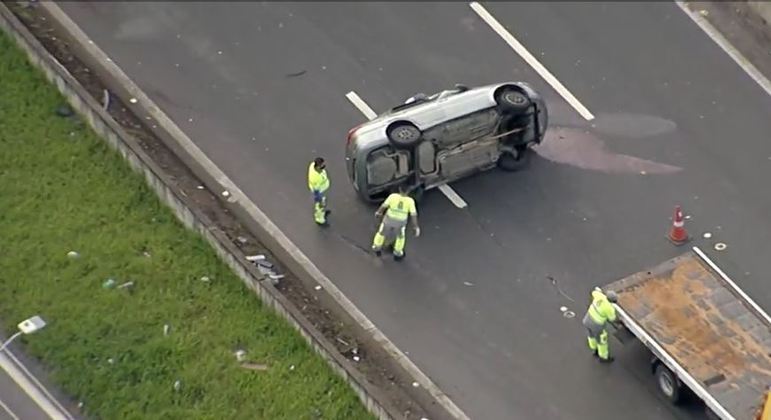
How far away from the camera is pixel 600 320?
23.5m

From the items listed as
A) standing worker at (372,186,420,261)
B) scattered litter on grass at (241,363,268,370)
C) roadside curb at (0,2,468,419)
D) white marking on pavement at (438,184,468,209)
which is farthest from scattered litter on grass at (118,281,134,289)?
white marking on pavement at (438,184,468,209)

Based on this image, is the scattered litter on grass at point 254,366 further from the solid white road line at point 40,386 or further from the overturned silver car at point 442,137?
the overturned silver car at point 442,137

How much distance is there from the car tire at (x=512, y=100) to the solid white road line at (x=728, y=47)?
4.74 m

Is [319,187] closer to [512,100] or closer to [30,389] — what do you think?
[512,100]

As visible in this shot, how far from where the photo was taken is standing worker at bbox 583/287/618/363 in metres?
23.3

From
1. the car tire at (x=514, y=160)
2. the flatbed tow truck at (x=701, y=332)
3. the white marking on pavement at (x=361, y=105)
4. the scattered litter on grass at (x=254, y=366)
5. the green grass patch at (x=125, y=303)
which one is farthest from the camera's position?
the white marking on pavement at (x=361, y=105)

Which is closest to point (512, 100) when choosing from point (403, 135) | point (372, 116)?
point (403, 135)

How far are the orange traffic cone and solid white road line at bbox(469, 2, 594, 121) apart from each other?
3.03m

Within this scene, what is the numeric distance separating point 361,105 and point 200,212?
4127mm

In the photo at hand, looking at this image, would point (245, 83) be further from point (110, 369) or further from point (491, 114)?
point (110, 369)

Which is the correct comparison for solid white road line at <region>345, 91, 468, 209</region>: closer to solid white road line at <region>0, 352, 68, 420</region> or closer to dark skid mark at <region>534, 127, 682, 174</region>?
dark skid mark at <region>534, 127, 682, 174</region>

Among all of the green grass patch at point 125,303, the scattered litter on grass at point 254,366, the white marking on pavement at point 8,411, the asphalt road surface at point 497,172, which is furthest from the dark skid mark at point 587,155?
the white marking on pavement at point 8,411

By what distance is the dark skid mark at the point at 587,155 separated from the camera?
89.1ft

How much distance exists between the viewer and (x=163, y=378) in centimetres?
2358
